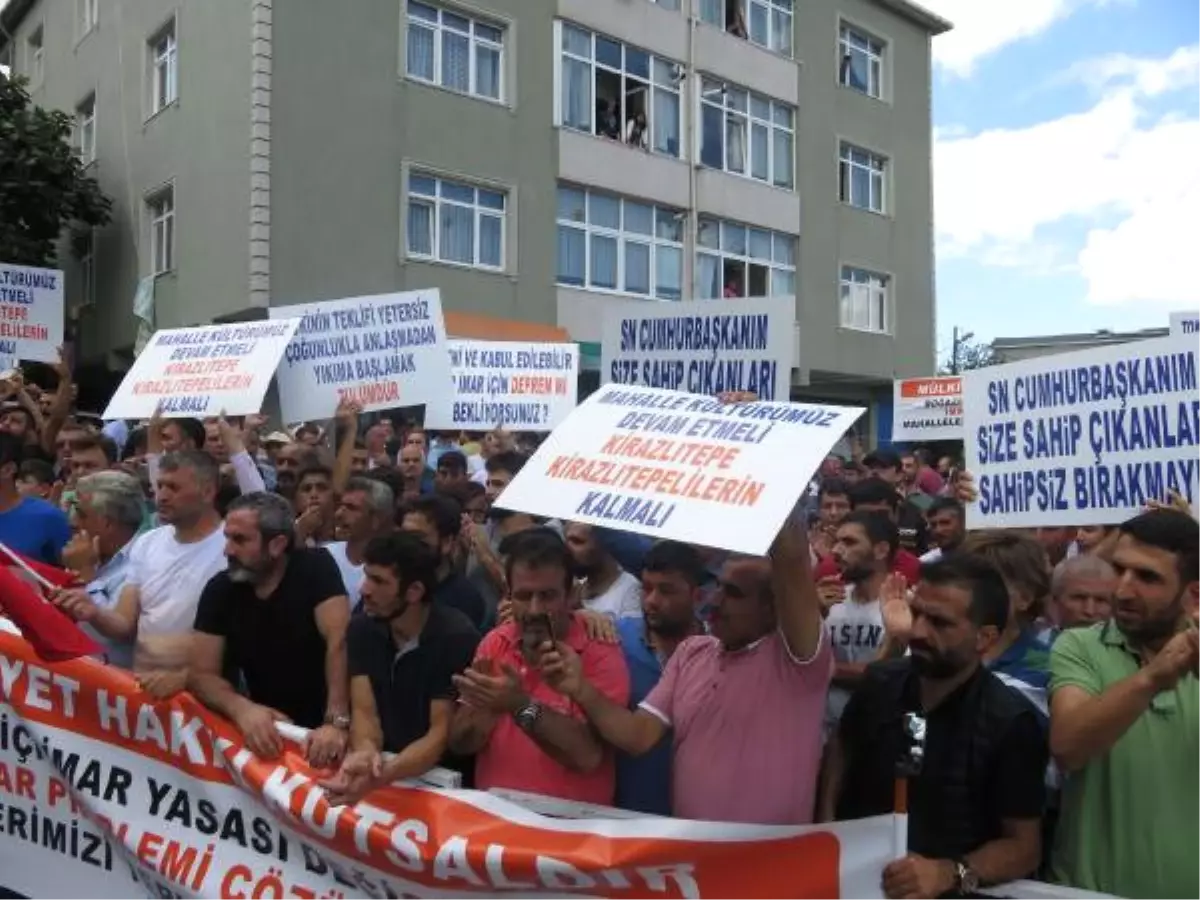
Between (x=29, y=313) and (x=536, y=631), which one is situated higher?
(x=29, y=313)

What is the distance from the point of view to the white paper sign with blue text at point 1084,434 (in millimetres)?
4125

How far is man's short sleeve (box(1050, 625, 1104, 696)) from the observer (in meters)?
2.91

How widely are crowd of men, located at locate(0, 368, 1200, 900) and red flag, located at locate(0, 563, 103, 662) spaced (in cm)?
6

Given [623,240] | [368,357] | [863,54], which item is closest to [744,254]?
[623,240]

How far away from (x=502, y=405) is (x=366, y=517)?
444 cm

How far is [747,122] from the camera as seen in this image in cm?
2533

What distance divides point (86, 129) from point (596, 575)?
2261cm

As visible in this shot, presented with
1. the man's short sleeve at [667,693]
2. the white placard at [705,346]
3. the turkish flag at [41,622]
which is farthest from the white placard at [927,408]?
the turkish flag at [41,622]

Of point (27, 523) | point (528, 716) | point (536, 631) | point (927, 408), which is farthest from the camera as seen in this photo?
point (927, 408)

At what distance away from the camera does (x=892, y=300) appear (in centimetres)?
2909

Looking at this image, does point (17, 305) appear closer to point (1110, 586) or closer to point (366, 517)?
point (366, 517)

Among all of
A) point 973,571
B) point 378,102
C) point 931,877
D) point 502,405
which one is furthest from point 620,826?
point 378,102

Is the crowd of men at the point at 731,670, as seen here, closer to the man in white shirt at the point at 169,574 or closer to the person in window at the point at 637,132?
the man in white shirt at the point at 169,574

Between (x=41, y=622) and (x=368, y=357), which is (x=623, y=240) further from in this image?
(x=41, y=622)
